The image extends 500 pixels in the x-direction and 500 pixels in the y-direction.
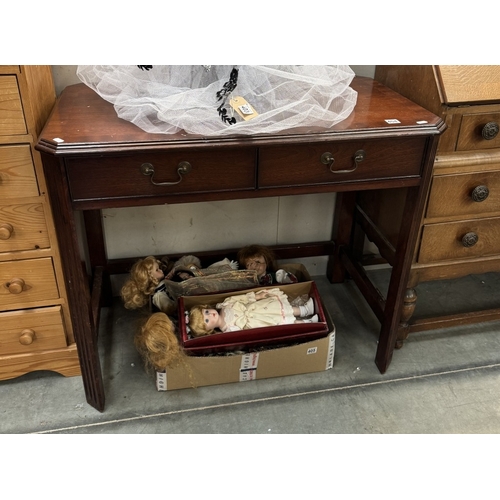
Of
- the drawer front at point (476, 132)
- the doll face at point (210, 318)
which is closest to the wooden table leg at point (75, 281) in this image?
the doll face at point (210, 318)

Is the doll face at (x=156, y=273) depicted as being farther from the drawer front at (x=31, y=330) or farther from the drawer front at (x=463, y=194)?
the drawer front at (x=463, y=194)

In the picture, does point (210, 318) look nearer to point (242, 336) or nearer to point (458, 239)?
point (242, 336)

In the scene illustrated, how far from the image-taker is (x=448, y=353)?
1909 mm

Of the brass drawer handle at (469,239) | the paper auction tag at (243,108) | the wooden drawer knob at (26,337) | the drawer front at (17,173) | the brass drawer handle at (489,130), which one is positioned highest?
the paper auction tag at (243,108)

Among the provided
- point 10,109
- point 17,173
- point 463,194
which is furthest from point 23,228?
point 463,194

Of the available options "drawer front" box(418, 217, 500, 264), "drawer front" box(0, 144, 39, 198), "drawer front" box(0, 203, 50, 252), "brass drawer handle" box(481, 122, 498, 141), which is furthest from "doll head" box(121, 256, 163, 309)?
"brass drawer handle" box(481, 122, 498, 141)

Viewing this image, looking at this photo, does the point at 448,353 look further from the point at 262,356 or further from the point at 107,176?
the point at 107,176

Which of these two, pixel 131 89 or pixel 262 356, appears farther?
pixel 262 356

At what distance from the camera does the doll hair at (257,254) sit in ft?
6.53

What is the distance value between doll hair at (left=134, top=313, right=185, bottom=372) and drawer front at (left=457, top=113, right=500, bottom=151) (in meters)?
1.02

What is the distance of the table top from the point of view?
124 cm

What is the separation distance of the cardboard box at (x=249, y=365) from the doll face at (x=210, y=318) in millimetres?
103

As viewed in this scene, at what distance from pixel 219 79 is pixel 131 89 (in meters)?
0.24
